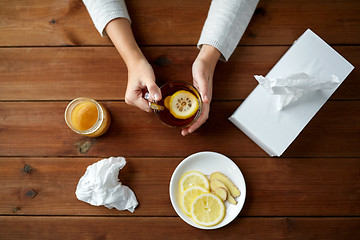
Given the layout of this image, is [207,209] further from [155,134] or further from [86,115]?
[86,115]

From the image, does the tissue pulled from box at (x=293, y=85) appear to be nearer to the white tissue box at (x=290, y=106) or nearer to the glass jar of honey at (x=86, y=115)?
the white tissue box at (x=290, y=106)

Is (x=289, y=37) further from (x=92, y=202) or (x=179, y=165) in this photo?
(x=92, y=202)

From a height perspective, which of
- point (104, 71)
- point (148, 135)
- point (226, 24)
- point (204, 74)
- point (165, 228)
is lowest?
point (165, 228)

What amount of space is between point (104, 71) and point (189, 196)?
0.55 m

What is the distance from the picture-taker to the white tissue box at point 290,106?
0.88 meters

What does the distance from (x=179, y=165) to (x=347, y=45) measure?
0.75m

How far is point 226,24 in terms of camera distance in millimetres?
905

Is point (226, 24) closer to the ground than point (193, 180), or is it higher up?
higher up

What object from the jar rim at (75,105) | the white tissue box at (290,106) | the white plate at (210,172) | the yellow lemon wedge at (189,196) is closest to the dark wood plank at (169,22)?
the white tissue box at (290,106)

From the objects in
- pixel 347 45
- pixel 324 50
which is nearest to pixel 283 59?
pixel 324 50

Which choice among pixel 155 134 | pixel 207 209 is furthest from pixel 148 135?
pixel 207 209

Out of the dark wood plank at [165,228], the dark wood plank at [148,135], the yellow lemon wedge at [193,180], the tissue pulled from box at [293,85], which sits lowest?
the dark wood plank at [165,228]

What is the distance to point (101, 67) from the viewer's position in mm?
1006

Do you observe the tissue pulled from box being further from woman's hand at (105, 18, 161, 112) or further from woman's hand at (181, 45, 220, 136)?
woman's hand at (105, 18, 161, 112)
